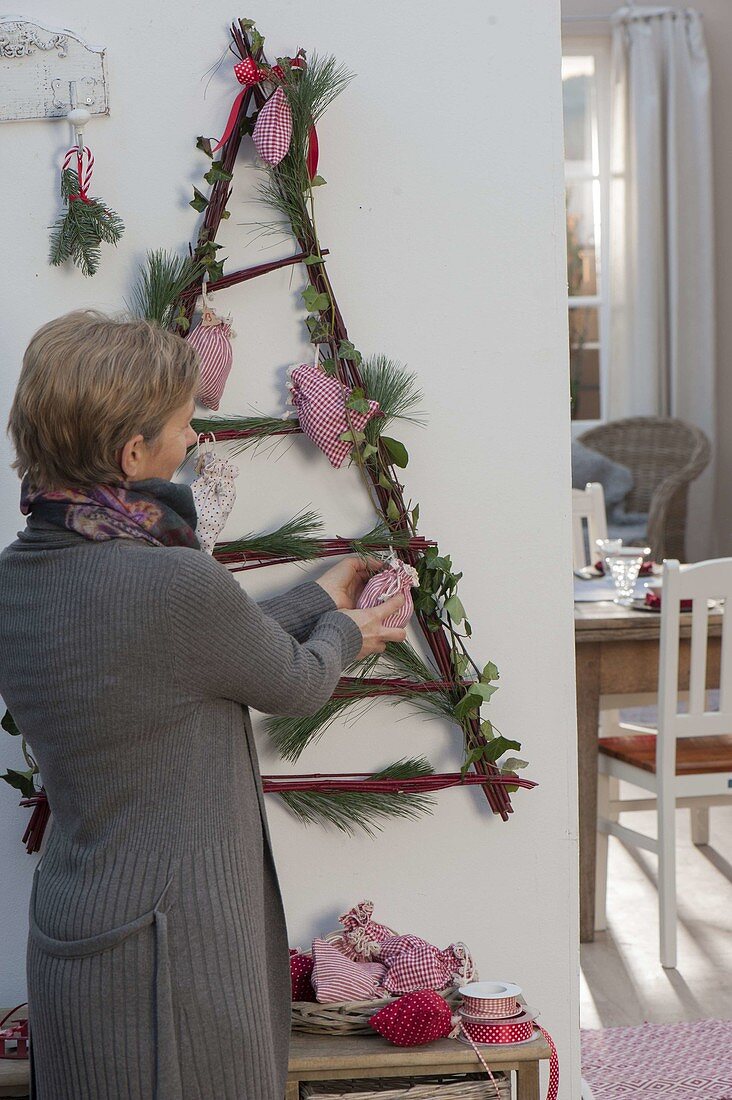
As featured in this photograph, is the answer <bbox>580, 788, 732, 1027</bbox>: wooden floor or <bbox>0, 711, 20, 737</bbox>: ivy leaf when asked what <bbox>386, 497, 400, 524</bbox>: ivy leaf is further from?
<bbox>580, 788, 732, 1027</bbox>: wooden floor

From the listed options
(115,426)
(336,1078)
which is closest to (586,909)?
(336,1078)

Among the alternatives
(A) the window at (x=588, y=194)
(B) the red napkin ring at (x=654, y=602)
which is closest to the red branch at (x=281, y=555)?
(B) the red napkin ring at (x=654, y=602)

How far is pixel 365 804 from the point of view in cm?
160

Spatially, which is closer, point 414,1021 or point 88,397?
point 88,397

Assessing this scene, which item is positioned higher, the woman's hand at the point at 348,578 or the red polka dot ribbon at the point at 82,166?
the red polka dot ribbon at the point at 82,166

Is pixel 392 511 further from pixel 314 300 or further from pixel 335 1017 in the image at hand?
pixel 335 1017

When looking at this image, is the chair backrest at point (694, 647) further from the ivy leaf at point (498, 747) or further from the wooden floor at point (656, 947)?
the ivy leaf at point (498, 747)

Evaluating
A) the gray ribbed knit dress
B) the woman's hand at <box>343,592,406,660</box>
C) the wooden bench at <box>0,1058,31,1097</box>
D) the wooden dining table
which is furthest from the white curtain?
the gray ribbed knit dress

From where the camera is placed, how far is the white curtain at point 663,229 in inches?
223

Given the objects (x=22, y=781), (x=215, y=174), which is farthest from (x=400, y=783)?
(x=215, y=174)

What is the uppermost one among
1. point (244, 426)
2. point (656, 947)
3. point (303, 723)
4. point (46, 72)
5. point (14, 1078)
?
point (46, 72)

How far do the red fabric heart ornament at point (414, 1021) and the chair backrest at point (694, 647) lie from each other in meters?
1.35

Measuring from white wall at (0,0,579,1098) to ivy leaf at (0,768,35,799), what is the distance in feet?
0.29

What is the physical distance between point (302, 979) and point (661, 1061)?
107cm
